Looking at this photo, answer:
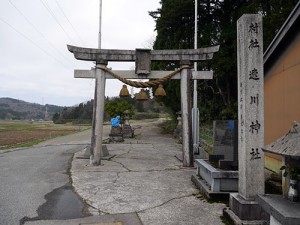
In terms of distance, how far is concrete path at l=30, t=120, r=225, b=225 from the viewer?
4.56 metres

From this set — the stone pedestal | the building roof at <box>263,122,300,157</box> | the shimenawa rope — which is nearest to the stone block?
the building roof at <box>263,122,300,157</box>

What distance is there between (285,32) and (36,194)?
24.4 feet

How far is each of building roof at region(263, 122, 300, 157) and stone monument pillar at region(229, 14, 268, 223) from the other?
59cm

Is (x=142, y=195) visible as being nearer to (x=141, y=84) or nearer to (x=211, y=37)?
(x=141, y=84)

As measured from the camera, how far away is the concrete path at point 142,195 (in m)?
4.56

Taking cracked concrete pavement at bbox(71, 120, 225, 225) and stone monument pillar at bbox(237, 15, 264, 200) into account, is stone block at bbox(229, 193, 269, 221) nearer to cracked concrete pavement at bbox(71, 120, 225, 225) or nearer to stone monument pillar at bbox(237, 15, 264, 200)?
stone monument pillar at bbox(237, 15, 264, 200)

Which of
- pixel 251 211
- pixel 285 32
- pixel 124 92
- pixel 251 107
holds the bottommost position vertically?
pixel 251 211

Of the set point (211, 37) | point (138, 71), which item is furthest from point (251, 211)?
point (211, 37)

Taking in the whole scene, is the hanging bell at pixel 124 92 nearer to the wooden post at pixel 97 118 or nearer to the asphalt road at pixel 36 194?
the wooden post at pixel 97 118

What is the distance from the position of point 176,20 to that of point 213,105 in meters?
7.00

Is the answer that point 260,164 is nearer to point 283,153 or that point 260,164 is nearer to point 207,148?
point 283,153

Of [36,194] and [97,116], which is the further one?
[97,116]

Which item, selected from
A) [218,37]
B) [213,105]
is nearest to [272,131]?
[218,37]

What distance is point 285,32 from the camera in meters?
7.25
